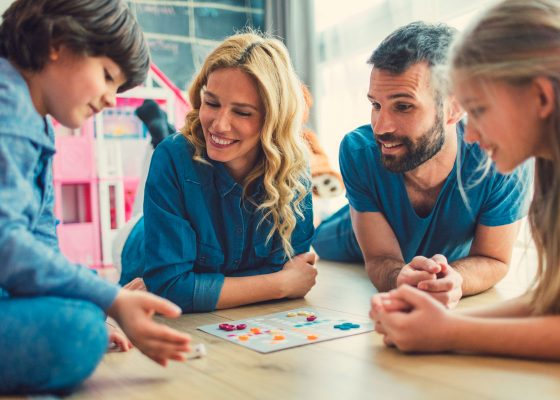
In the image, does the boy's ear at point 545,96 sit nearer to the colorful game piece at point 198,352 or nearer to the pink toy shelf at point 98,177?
the colorful game piece at point 198,352

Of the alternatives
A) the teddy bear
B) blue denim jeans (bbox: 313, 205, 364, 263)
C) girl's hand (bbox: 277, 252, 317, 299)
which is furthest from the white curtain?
girl's hand (bbox: 277, 252, 317, 299)

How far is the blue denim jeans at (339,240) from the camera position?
2291 mm

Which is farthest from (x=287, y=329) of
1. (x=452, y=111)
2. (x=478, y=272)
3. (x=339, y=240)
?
(x=339, y=240)

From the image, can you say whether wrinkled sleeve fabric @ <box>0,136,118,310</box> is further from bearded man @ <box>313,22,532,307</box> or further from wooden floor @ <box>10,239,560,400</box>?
bearded man @ <box>313,22,532,307</box>

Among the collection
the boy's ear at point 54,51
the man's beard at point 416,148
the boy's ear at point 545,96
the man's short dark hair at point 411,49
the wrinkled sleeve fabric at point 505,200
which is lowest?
the wrinkled sleeve fabric at point 505,200

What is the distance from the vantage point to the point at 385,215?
5.46ft

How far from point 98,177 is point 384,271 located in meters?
1.73

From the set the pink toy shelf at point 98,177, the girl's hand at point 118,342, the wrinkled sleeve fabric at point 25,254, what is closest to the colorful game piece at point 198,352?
the girl's hand at point 118,342

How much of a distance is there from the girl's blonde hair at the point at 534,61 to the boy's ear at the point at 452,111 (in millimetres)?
536

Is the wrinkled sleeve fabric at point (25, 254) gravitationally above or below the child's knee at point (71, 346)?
above

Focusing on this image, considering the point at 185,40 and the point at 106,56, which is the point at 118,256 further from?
the point at 185,40

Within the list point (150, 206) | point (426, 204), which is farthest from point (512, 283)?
point (150, 206)

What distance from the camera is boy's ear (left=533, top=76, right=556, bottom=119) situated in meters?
0.94

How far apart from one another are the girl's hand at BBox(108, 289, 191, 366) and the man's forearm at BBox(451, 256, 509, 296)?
2.88 feet
